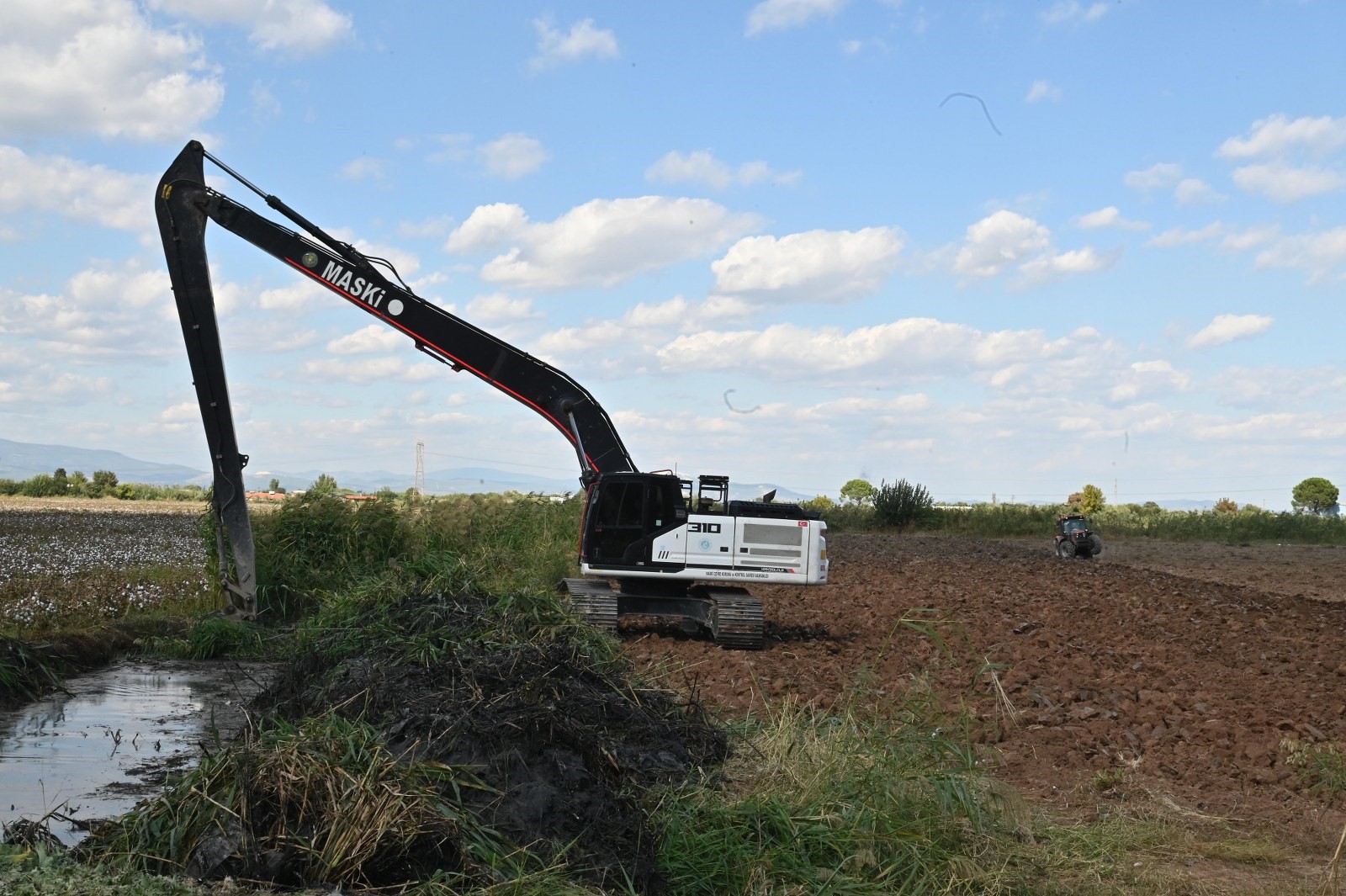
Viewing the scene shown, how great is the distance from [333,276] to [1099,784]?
1016 centimetres

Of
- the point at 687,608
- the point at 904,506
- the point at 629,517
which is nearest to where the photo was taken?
the point at 629,517

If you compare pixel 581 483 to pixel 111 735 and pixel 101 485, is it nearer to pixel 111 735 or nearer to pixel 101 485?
pixel 111 735

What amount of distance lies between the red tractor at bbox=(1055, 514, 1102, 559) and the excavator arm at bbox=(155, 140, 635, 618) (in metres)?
20.7

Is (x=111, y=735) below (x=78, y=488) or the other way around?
below

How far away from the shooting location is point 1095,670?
12297 mm

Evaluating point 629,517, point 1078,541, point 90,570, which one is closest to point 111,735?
point 629,517

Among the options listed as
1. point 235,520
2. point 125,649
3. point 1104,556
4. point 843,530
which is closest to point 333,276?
point 235,520

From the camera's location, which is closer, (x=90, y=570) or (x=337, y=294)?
(x=337, y=294)

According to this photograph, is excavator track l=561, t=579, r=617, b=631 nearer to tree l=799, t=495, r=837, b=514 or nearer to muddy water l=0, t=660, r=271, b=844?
muddy water l=0, t=660, r=271, b=844

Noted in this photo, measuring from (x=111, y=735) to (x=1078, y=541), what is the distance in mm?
27402

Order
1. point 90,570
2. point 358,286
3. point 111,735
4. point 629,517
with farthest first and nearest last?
point 90,570 < point 358,286 < point 629,517 < point 111,735

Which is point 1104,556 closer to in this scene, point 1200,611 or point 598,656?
point 1200,611

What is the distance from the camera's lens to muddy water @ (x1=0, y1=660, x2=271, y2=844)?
6.88 meters

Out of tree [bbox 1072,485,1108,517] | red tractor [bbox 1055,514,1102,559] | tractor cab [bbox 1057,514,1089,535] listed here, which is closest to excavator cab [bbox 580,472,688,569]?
red tractor [bbox 1055,514,1102,559]
